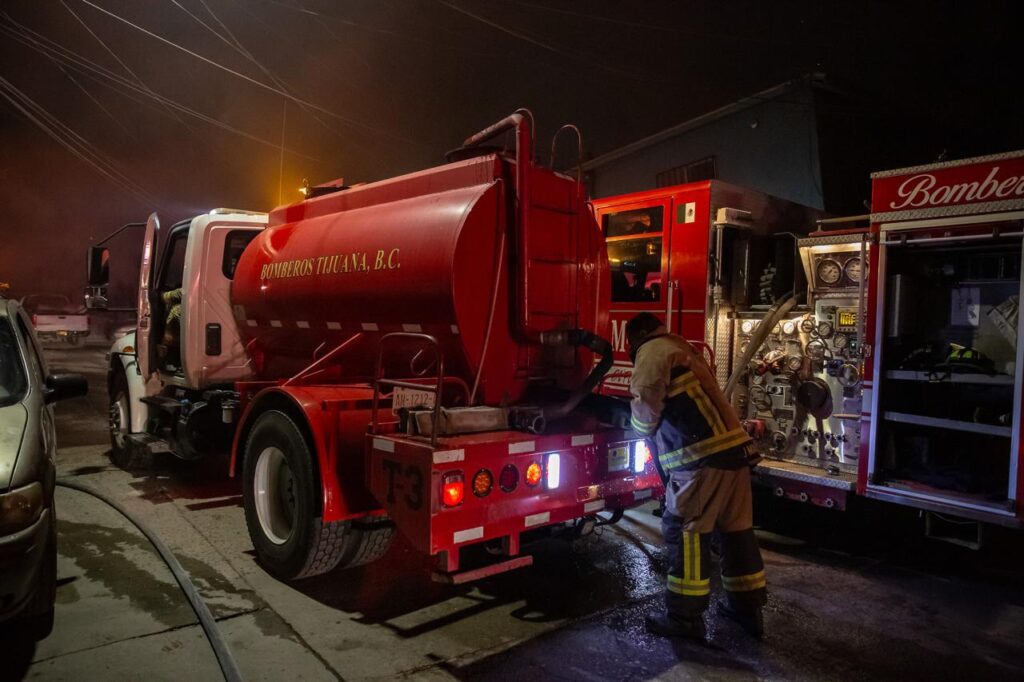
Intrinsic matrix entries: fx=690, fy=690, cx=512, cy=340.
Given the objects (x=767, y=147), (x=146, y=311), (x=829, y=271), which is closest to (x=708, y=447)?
(x=829, y=271)

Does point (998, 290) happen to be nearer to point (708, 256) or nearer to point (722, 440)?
point (708, 256)

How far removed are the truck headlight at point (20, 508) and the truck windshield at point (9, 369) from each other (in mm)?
748

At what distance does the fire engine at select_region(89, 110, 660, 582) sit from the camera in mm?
3744

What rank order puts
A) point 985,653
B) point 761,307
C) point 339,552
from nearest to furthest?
1. point 985,653
2. point 339,552
3. point 761,307

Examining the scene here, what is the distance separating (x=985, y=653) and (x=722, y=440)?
6.19 feet

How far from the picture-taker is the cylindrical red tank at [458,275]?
164 inches

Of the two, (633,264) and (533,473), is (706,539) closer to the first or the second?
(533,473)

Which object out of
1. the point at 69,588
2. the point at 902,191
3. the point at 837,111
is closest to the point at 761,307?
the point at 902,191

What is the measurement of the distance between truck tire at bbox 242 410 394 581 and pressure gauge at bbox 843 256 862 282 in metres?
3.99

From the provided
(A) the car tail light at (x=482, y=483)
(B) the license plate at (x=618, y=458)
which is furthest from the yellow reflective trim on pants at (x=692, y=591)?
(A) the car tail light at (x=482, y=483)

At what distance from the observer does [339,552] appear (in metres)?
4.45

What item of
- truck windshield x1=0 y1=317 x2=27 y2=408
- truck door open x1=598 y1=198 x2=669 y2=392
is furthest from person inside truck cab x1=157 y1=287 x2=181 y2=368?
truck door open x1=598 y1=198 x2=669 y2=392

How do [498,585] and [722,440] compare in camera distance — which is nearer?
[722,440]

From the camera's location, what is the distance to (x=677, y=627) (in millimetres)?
3887
